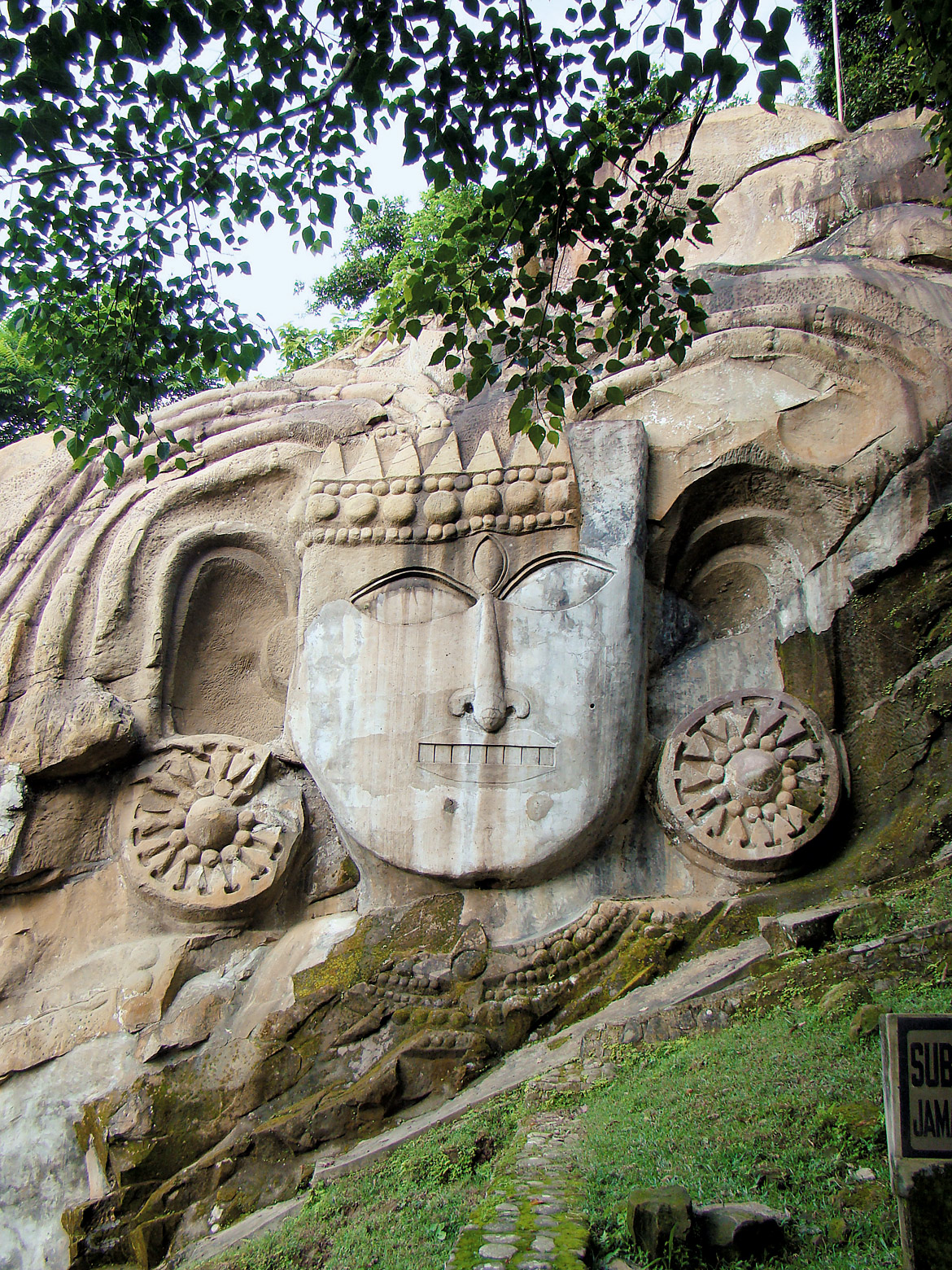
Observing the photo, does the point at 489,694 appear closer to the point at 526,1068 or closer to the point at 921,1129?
the point at 526,1068

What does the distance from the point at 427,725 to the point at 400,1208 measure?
2431 mm

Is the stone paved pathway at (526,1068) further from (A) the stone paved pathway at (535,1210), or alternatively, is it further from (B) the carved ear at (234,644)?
(B) the carved ear at (234,644)

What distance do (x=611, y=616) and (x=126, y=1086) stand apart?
341 centimetres

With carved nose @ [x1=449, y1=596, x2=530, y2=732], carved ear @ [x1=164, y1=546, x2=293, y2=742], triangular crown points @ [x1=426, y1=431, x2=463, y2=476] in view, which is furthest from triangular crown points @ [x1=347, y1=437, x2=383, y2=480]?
carved nose @ [x1=449, y1=596, x2=530, y2=732]

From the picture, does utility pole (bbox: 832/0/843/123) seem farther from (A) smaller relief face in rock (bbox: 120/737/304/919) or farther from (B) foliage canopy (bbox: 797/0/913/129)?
(A) smaller relief face in rock (bbox: 120/737/304/919)

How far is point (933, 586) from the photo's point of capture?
568cm

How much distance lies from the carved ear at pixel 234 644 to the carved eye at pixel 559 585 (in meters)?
1.65

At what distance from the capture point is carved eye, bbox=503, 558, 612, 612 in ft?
19.2

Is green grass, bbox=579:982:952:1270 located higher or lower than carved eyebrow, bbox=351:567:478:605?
lower

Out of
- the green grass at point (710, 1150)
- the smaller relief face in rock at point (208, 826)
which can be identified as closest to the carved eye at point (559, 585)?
the smaller relief face in rock at point (208, 826)

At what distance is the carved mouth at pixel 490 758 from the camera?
562cm

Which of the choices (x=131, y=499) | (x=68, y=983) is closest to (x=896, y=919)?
(x=68, y=983)

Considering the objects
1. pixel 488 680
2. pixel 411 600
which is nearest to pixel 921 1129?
pixel 488 680

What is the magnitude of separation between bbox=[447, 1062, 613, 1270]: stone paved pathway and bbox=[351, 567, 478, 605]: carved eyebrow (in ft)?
8.67
